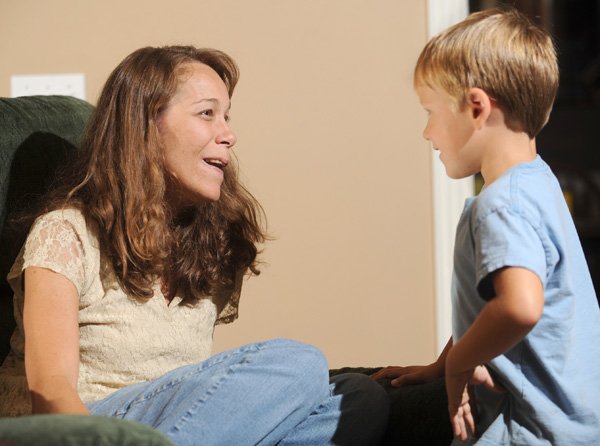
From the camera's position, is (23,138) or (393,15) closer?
(23,138)

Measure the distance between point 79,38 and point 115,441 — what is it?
5.32 feet

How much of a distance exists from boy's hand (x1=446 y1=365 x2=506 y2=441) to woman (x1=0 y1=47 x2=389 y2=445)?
23 cm

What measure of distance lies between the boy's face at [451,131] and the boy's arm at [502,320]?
0.19 metres

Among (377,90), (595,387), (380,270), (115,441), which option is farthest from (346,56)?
(115,441)

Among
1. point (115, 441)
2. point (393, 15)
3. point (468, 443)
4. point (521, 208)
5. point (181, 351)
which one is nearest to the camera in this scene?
point (115, 441)

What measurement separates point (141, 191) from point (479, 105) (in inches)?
23.8

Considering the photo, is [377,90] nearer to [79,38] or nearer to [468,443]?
[79,38]

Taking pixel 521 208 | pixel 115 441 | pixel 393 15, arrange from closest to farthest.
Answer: pixel 115 441
pixel 521 208
pixel 393 15

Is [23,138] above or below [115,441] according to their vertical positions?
above

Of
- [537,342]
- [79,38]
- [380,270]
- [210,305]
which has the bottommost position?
[380,270]

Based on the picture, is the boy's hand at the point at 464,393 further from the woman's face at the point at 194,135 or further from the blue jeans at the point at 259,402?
the woman's face at the point at 194,135

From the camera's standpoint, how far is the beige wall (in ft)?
7.54

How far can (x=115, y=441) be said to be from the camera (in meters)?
0.89

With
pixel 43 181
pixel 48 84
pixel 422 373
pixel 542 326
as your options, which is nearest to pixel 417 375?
pixel 422 373
